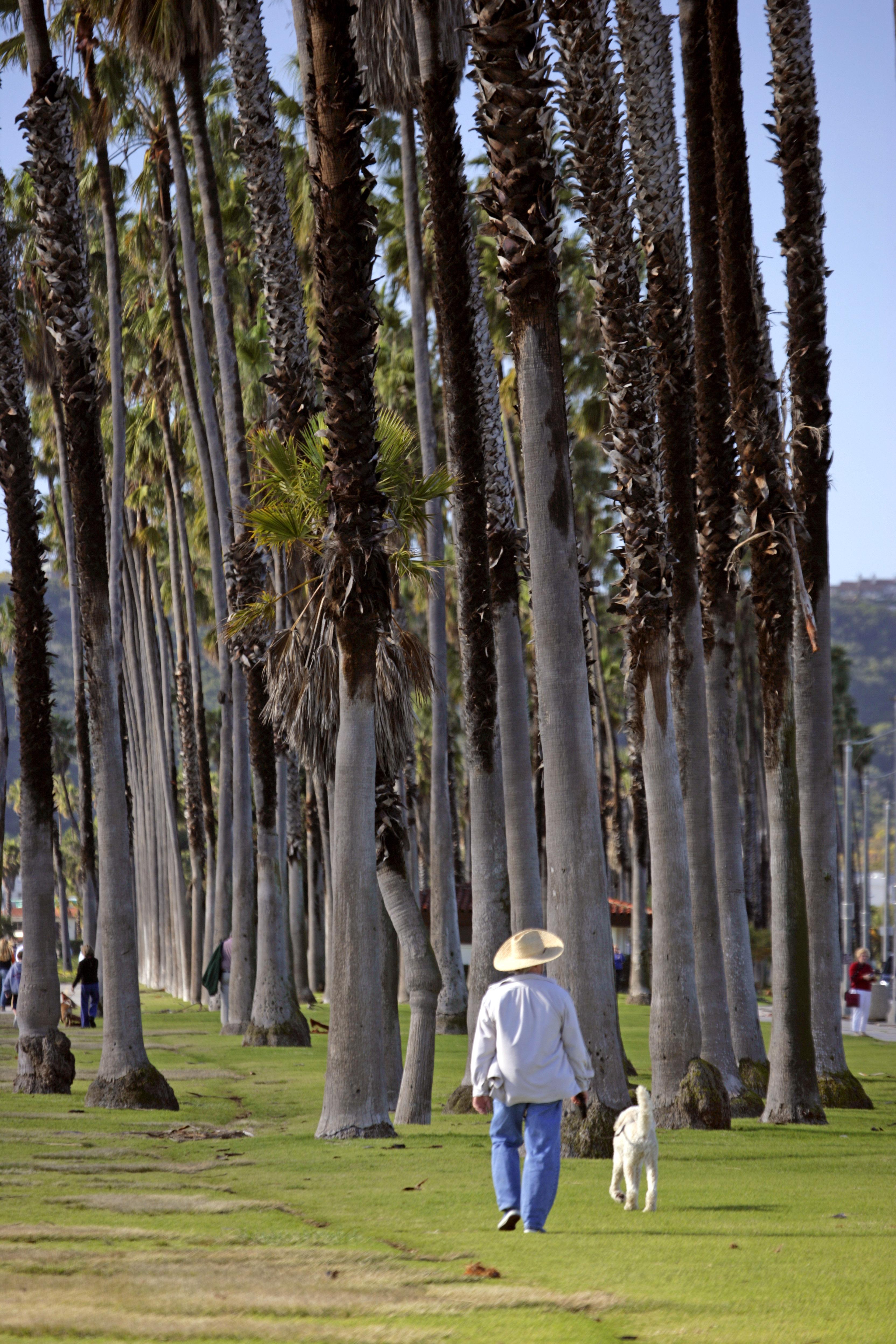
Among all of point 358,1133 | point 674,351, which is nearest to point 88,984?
point 358,1133

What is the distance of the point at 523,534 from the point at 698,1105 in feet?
24.8

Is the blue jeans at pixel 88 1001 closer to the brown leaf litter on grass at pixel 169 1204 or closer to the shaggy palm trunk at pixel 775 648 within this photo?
the shaggy palm trunk at pixel 775 648

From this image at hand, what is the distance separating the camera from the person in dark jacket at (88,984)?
2667 cm

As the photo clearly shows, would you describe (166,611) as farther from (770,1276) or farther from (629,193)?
(770,1276)

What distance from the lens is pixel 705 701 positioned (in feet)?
54.0

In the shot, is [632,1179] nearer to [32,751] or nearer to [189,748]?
[32,751]

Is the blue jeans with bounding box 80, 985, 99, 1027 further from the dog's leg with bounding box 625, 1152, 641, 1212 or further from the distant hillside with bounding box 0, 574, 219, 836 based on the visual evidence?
A: the distant hillside with bounding box 0, 574, 219, 836

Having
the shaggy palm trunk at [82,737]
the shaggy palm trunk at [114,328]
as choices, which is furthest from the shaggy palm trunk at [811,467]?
the shaggy palm trunk at [82,737]

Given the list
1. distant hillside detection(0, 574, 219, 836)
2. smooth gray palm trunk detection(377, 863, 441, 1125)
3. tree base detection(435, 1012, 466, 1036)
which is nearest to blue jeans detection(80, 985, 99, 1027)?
tree base detection(435, 1012, 466, 1036)

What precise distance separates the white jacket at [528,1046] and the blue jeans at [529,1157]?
0.09 metres

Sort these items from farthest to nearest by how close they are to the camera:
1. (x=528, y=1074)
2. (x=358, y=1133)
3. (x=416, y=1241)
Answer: (x=358, y=1133), (x=528, y=1074), (x=416, y=1241)

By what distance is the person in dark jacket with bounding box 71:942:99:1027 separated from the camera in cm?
2667

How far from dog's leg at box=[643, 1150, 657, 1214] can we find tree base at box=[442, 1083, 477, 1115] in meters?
7.35

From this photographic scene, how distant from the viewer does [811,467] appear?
53.5 feet
